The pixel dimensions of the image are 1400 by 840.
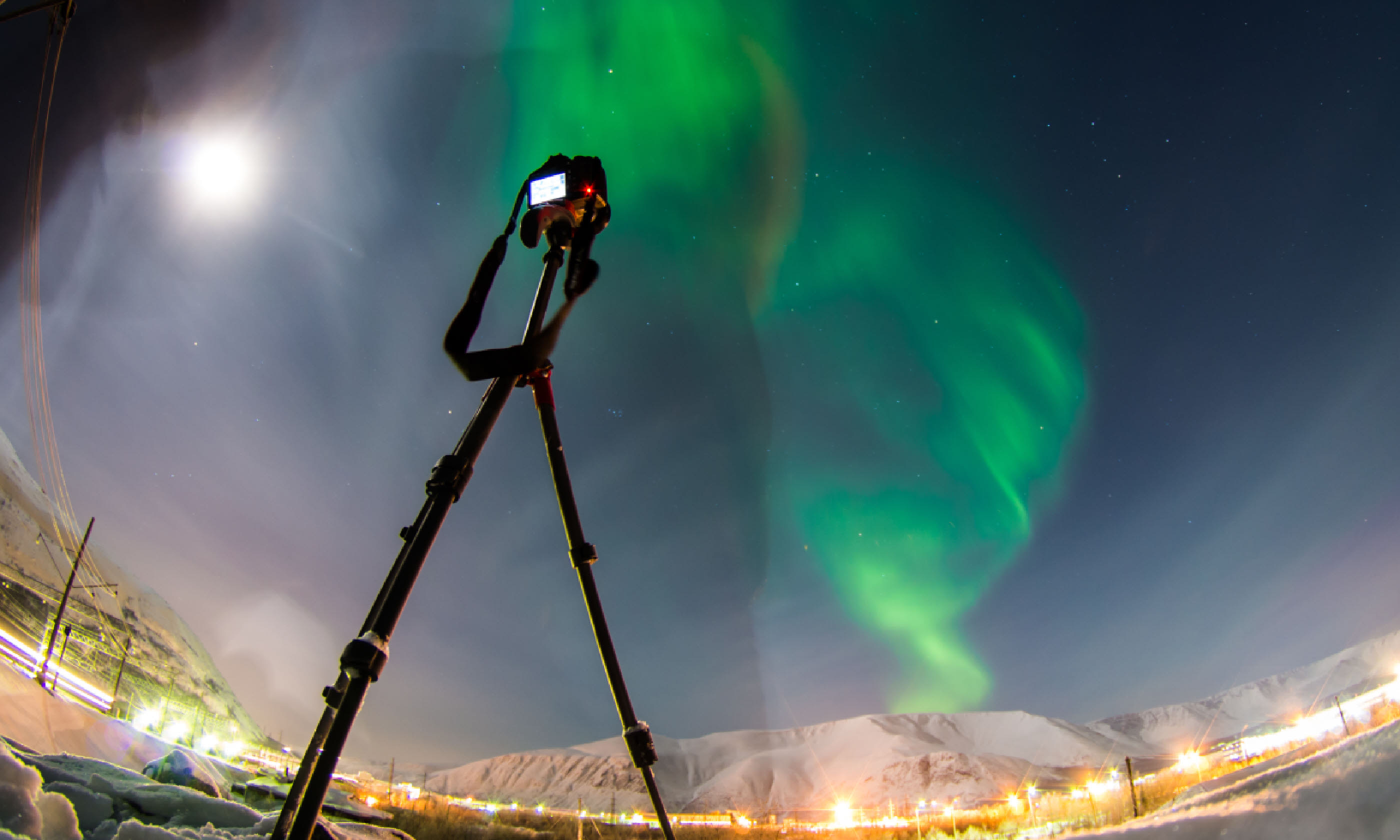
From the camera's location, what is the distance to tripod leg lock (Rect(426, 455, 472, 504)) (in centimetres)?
194

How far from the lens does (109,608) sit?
362ft

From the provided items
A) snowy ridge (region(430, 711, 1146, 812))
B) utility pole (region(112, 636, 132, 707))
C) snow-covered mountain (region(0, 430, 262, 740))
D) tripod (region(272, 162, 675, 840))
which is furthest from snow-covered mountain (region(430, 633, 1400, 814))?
tripod (region(272, 162, 675, 840))

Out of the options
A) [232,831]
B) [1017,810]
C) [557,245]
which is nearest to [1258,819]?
[557,245]

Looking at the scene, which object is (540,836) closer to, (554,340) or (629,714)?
(629,714)

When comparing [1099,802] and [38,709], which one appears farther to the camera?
[1099,802]

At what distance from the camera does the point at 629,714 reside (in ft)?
9.41

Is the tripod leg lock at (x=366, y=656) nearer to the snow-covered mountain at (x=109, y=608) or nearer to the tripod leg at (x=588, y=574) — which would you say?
the tripod leg at (x=588, y=574)

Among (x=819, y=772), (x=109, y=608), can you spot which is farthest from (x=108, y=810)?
(x=819, y=772)

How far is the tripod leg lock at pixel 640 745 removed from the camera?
268 cm

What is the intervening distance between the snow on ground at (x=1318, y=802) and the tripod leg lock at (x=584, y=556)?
232 cm

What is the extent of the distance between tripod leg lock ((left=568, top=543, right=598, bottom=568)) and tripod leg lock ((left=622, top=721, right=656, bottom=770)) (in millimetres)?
786

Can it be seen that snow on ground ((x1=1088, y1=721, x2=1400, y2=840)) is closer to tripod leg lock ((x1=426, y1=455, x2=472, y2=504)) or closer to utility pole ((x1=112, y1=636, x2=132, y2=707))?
tripod leg lock ((x1=426, y1=455, x2=472, y2=504))

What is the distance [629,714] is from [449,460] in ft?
5.47

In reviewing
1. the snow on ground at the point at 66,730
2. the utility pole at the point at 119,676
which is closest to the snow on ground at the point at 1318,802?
the snow on ground at the point at 66,730
